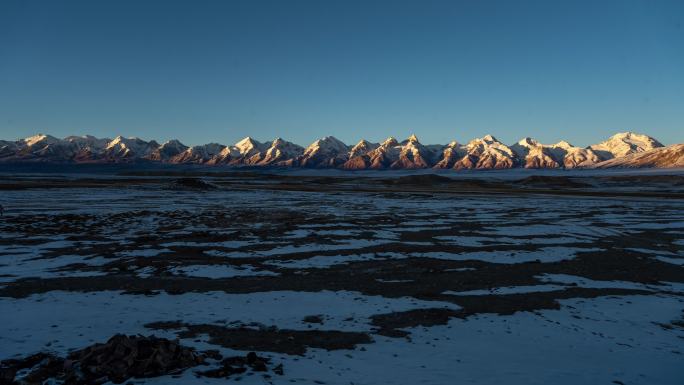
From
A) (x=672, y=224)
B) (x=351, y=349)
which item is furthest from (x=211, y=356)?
(x=672, y=224)

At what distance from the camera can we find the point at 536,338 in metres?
9.46

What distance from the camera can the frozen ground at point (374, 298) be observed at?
8.39m

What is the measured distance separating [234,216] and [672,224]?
27.2 metres

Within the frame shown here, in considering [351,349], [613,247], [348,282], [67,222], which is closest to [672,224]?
[613,247]

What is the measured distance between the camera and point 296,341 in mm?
9328

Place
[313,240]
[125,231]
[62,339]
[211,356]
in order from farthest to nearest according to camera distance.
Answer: [125,231] < [313,240] < [62,339] < [211,356]

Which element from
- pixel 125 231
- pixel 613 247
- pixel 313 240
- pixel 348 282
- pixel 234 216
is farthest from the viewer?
pixel 234 216

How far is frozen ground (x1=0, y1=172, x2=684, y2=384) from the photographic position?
8.39 m

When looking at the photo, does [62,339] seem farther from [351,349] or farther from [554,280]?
[554,280]

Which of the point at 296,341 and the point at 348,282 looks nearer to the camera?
the point at 296,341

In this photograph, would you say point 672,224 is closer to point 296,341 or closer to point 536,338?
point 536,338

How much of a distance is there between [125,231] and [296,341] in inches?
709

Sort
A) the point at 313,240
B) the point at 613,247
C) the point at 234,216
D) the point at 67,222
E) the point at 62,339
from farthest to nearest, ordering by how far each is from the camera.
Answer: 1. the point at 234,216
2. the point at 67,222
3. the point at 313,240
4. the point at 613,247
5. the point at 62,339

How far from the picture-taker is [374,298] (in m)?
12.3
